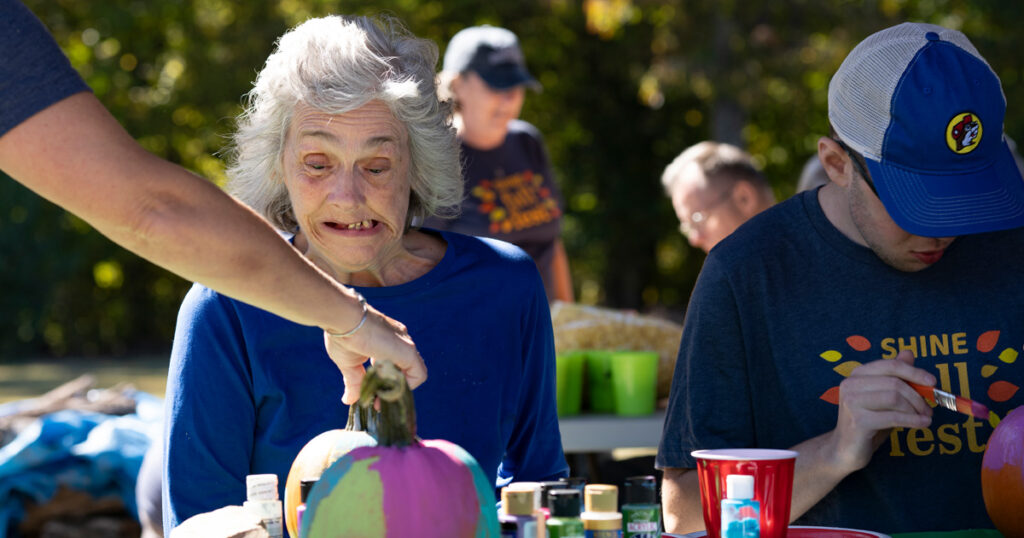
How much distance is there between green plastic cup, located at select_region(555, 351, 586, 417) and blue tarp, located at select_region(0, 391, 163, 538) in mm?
1652

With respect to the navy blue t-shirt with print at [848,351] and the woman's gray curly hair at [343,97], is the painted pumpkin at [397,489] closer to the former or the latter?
the navy blue t-shirt with print at [848,351]

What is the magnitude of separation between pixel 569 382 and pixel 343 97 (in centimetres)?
195

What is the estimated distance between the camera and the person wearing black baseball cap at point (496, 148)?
190 inches

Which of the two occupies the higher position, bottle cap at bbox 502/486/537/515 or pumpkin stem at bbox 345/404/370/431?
pumpkin stem at bbox 345/404/370/431

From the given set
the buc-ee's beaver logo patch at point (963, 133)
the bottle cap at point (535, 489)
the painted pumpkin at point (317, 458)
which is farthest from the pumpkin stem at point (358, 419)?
the buc-ee's beaver logo patch at point (963, 133)

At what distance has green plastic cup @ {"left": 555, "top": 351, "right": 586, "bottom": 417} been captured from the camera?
149 inches

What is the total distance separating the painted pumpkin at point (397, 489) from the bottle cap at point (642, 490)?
20cm

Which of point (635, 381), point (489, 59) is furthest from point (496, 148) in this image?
point (635, 381)

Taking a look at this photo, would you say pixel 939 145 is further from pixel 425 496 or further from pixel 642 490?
pixel 425 496

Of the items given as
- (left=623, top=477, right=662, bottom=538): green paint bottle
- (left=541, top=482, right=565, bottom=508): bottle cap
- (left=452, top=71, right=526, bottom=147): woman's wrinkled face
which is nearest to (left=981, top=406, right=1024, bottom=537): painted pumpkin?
(left=623, top=477, right=662, bottom=538): green paint bottle

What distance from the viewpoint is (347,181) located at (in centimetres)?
208

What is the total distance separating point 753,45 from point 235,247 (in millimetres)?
13547

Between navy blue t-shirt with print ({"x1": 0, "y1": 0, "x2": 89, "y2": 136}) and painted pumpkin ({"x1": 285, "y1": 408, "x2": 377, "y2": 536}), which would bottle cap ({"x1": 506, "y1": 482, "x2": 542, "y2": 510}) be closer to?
painted pumpkin ({"x1": 285, "y1": 408, "x2": 377, "y2": 536})

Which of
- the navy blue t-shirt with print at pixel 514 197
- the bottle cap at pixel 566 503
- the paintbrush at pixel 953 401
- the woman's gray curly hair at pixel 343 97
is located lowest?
the bottle cap at pixel 566 503
